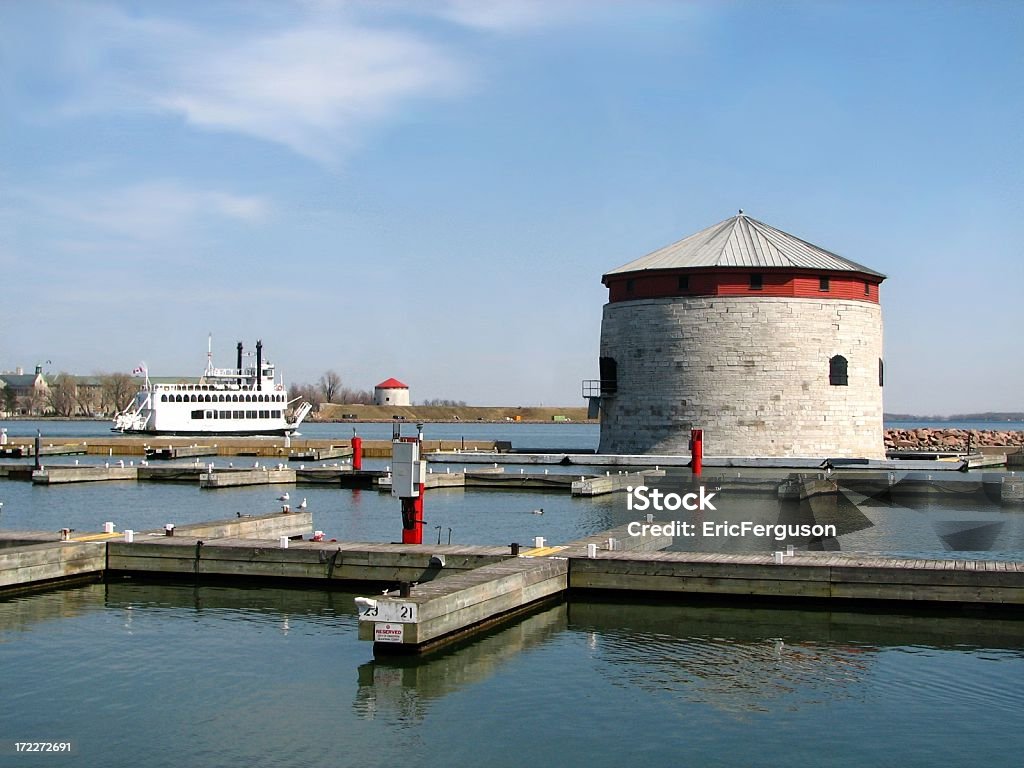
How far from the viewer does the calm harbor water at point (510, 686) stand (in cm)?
1162

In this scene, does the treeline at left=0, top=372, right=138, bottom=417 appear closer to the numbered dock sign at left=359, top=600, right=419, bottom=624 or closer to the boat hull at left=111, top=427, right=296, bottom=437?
the boat hull at left=111, top=427, right=296, bottom=437

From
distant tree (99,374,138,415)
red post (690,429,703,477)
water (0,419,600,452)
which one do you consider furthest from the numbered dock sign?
distant tree (99,374,138,415)

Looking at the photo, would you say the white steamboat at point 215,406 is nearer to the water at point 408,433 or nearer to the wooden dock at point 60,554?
the water at point 408,433

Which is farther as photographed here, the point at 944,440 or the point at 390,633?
the point at 944,440

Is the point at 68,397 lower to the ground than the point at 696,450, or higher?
higher

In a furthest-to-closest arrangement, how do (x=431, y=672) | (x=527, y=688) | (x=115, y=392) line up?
1. (x=115, y=392)
2. (x=431, y=672)
3. (x=527, y=688)

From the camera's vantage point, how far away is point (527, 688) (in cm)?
1371

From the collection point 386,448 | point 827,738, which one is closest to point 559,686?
point 827,738

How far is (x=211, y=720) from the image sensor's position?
1232 cm

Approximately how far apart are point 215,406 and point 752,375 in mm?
53320

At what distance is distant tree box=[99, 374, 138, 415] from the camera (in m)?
154
